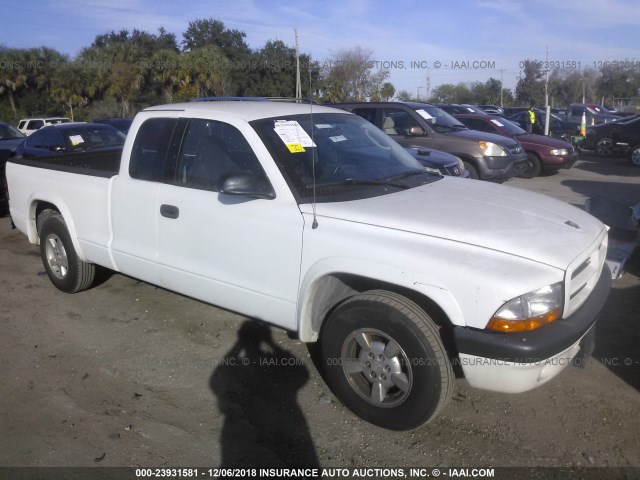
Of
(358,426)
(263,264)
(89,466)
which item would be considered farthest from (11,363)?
(358,426)

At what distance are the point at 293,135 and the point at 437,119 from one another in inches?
301

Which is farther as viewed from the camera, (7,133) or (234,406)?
(7,133)

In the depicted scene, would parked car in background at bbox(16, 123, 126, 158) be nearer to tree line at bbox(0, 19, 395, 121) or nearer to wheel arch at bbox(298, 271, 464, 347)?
wheel arch at bbox(298, 271, 464, 347)

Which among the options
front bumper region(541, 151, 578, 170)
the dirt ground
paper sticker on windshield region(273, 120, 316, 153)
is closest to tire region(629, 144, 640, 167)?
front bumper region(541, 151, 578, 170)

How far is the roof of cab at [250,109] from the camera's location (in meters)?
3.98

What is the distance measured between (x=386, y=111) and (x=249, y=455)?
8342mm

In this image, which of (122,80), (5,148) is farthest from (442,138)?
(122,80)

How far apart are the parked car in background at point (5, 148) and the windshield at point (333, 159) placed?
725 cm

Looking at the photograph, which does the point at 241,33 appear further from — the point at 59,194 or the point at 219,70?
the point at 59,194

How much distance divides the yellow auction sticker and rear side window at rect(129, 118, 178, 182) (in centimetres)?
108

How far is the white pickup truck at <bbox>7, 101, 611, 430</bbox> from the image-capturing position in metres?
2.86

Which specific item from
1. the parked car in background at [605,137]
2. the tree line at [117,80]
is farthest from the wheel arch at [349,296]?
the tree line at [117,80]

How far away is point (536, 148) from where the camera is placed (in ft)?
43.1

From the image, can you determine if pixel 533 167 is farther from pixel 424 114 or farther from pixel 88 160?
pixel 88 160
